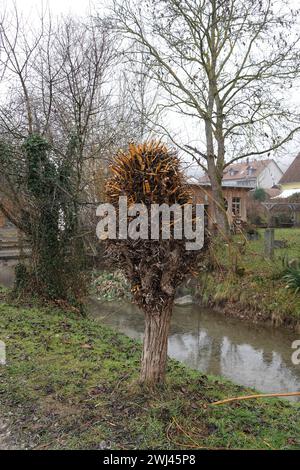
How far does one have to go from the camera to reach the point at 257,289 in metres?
11.1

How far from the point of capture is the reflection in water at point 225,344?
703cm

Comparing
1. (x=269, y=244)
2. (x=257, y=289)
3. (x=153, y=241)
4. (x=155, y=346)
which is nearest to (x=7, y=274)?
(x=257, y=289)

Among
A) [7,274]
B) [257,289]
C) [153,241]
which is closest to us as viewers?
[153,241]

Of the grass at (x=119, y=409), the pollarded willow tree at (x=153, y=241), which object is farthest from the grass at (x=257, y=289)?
the pollarded willow tree at (x=153, y=241)

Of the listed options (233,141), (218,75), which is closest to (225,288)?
(233,141)

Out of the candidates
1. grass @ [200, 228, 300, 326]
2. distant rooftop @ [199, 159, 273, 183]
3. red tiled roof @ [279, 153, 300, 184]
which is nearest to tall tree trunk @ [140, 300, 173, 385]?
grass @ [200, 228, 300, 326]

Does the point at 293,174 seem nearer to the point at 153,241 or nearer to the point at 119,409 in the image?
the point at 153,241

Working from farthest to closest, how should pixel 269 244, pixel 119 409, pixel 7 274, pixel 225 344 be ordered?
1. pixel 7 274
2. pixel 269 244
3. pixel 225 344
4. pixel 119 409

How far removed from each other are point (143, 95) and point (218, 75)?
15.7ft

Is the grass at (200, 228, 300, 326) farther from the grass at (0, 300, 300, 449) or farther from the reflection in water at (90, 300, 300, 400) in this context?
the grass at (0, 300, 300, 449)

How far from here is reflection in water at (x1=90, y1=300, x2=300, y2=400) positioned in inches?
277

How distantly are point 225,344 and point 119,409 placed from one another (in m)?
5.72
